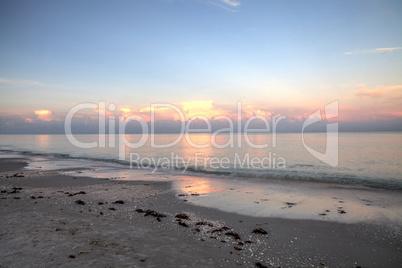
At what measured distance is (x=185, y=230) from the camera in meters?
7.93

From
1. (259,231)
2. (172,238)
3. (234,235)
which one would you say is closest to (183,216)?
(172,238)

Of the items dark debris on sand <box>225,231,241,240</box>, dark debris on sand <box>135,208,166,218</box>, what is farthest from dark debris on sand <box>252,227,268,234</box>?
dark debris on sand <box>135,208,166,218</box>

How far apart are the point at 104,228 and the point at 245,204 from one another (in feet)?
23.9

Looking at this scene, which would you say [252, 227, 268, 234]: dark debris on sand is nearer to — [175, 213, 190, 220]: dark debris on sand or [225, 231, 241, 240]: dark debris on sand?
[225, 231, 241, 240]: dark debris on sand

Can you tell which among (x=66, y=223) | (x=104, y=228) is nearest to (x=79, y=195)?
(x=66, y=223)

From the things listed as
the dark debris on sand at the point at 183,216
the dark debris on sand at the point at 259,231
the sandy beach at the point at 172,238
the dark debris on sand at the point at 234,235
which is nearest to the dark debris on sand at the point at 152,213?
the sandy beach at the point at 172,238

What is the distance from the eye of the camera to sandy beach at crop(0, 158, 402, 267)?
5770 millimetres

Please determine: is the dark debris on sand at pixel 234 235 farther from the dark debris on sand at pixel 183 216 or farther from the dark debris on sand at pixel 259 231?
the dark debris on sand at pixel 183 216

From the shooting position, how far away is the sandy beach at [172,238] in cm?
577

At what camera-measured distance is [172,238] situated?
23.6 ft

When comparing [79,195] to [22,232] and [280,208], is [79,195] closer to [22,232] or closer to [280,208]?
[22,232]

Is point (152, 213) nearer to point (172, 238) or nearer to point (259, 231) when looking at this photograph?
point (172, 238)

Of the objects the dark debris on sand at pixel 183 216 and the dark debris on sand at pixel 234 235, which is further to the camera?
the dark debris on sand at pixel 183 216

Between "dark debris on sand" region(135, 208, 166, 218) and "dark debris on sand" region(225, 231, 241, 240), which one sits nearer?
"dark debris on sand" region(225, 231, 241, 240)
